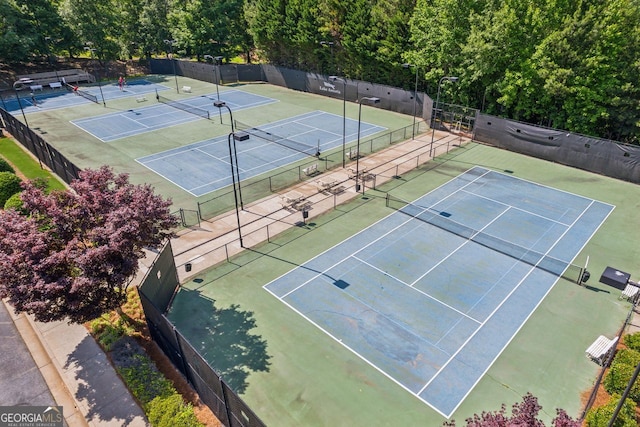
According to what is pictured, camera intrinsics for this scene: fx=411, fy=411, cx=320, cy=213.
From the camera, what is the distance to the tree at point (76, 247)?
12664mm

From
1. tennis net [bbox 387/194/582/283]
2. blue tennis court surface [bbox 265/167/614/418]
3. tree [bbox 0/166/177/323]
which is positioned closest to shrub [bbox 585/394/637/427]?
blue tennis court surface [bbox 265/167/614/418]

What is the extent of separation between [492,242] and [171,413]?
56.3ft

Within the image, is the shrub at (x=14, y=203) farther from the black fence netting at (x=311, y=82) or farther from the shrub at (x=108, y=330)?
the black fence netting at (x=311, y=82)

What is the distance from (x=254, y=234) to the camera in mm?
22547

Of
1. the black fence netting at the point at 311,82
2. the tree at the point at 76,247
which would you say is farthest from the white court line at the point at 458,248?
the black fence netting at the point at 311,82

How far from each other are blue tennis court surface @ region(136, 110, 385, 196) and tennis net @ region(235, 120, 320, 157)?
26cm

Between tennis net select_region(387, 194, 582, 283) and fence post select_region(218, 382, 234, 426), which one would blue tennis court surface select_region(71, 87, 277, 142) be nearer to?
tennis net select_region(387, 194, 582, 283)

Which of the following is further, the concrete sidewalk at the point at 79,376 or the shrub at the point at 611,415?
the concrete sidewalk at the point at 79,376

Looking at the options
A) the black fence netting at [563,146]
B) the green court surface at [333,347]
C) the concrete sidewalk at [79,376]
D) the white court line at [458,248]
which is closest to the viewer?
the concrete sidewalk at [79,376]

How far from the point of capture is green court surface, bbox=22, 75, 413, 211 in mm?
30578

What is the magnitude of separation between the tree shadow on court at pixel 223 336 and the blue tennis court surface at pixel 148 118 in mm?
23654

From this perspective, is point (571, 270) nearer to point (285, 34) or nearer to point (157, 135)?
point (157, 135)

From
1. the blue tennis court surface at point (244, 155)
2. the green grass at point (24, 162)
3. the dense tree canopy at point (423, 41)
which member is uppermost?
the dense tree canopy at point (423, 41)

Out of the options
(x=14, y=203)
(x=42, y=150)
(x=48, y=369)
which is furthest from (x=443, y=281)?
(x=42, y=150)
